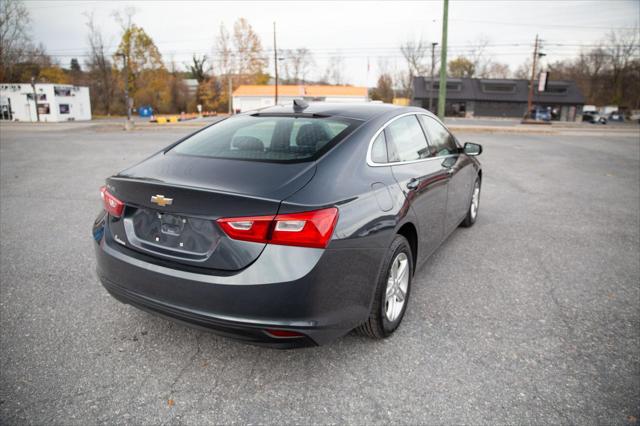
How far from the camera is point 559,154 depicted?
46.8ft

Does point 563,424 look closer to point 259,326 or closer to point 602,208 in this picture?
point 259,326

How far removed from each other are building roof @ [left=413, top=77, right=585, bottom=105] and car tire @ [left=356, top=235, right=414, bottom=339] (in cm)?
6092

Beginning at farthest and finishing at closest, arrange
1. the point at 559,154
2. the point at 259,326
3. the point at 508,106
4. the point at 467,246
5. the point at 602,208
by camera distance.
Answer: the point at 508,106
the point at 559,154
the point at 602,208
the point at 467,246
the point at 259,326

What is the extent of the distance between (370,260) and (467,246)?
2.85 metres

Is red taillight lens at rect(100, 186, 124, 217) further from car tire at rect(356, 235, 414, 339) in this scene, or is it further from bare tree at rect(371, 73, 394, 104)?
bare tree at rect(371, 73, 394, 104)

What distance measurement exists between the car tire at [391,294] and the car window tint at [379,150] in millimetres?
543

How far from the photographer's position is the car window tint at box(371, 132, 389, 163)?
2927 millimetres

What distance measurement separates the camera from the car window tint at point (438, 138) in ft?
13.4

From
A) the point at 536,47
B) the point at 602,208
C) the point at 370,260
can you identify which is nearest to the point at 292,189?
the point at 370,260

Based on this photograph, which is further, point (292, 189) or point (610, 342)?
point (610, 342)

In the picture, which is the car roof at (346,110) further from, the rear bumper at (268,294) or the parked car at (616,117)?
the parked car at (616,117)

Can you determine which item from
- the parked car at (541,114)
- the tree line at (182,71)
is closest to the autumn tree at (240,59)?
the tree line at (182,71)

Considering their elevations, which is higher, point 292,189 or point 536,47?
point 536,47

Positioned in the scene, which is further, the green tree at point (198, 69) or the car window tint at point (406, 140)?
the green tree at point (198, 69)
